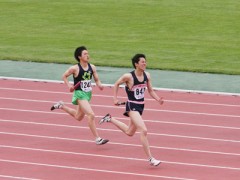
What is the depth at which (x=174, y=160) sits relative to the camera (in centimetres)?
1484

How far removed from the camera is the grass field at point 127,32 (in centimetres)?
2530

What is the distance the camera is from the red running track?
14164 mm

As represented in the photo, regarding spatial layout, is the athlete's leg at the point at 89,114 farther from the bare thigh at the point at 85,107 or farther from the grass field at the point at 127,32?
the grass field at the point at 127,32

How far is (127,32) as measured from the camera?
29719 mm

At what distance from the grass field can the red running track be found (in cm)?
427

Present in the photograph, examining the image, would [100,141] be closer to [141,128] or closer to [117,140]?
[117,140]

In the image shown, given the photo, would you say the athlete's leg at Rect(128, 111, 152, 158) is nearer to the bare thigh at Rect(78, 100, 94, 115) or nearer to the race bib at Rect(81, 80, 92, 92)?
the bare thigh at Rect(78, 100, 94, 115)

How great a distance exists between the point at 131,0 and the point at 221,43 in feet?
26.3

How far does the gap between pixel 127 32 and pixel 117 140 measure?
13.6 m

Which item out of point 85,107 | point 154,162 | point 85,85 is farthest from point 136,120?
point 85,85

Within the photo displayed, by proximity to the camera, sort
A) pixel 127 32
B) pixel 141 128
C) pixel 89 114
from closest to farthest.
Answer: pixel 141 128, pixel 89 114, pixel 127 32

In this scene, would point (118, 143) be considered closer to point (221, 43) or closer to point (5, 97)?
point (5, 97)

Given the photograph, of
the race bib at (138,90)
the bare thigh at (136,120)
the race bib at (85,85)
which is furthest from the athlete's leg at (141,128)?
the race bib at (85,85)

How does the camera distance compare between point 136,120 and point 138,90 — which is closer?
point 136,120
